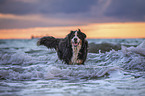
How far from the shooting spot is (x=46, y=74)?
5.14 metres

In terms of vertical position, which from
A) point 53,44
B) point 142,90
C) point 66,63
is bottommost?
point 142,90

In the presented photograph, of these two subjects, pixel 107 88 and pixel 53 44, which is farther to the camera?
pixel 53 44

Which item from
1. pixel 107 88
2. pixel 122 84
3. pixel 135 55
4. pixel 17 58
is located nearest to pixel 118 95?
pixel 107 88

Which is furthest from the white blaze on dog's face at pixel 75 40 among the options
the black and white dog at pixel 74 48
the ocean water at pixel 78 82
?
the ocean water at pixel 78 82

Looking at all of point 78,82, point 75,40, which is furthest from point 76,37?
point 78,82

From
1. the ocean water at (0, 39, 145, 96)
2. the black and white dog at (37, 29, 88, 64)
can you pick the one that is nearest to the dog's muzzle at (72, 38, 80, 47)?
the black and white dog at (37, 29, 88, 64)

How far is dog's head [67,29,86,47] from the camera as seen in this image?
6.55m

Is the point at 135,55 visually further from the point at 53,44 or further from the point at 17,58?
the point at 17,58

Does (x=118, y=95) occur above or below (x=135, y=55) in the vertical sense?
below

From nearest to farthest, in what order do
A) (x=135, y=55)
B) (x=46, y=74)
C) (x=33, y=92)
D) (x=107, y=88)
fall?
(x=33, y=92) < (x=107, y=88) < (x=46, y=74) < (x=135, y=55)

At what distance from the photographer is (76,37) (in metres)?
6.55

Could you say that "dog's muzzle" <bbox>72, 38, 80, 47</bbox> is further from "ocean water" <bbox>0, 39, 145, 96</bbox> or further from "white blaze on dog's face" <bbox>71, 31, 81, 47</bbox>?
"ocean water" <bbox>0, 39, 145, 96</bbox>

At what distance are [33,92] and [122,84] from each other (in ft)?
6.88

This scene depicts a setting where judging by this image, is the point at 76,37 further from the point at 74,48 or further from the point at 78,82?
the point at 78,82
